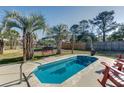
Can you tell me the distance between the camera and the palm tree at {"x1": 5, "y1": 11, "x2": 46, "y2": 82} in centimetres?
1012

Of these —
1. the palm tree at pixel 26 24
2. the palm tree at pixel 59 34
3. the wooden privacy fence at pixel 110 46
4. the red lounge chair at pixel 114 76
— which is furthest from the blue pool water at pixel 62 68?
the wooden privacy fence at pixel 110 46

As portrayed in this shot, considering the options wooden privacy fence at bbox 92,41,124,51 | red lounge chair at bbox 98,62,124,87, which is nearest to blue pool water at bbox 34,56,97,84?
red lounge chair at bbox 98,62,124,87

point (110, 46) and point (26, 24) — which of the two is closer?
point (26, 24)

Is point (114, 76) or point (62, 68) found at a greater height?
point (114, 76)

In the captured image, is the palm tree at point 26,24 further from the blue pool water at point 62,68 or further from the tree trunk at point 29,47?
the blue pool water at point 62,68

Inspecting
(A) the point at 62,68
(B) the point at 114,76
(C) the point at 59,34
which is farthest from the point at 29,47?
(B) the point at 114,76

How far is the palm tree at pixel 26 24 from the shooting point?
10.1 meters

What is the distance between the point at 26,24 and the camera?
1055 centimetres

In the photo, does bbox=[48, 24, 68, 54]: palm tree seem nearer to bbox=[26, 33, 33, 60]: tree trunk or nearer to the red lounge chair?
bbox=[26, 33, 33, 60]: tree trunk

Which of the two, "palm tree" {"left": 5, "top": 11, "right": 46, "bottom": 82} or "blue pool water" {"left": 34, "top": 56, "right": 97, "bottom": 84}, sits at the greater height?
"palm tree" {"left": 5, "top": 11, "right": 46, "bottom": 82}

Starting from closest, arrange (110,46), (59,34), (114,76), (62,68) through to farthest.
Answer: (114,76), (62,68), (59,34), (110,46)

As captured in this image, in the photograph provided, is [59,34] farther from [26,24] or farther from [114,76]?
[114,76]

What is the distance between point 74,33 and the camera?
1691cm
